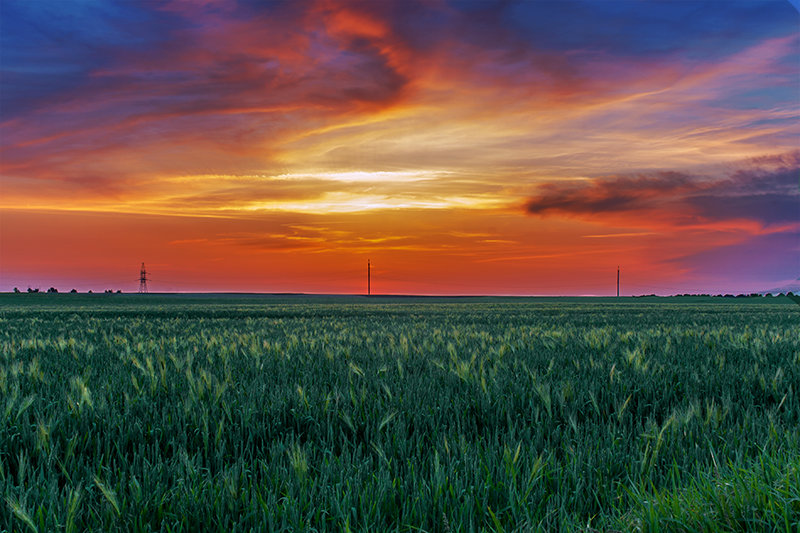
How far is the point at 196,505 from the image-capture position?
2.23 metres

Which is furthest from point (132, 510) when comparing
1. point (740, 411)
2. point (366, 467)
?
point (740, 411)

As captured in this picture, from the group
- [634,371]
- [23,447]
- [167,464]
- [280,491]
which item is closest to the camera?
[280,491]

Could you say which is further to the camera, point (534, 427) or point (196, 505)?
point (534, 427)

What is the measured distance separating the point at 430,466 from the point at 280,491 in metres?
0.75

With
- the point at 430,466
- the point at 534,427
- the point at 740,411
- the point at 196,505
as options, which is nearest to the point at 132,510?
the point at 196,505

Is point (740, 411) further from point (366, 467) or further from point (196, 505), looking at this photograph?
point (196, 505)

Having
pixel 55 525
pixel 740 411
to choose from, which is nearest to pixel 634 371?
pixel 740 411

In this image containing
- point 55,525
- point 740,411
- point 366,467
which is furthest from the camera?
point 740,411

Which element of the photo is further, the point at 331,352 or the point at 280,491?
the point at 331,352

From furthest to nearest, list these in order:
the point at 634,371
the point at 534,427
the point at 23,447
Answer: the point at 634,371, the point at 534,427, the point at 23,447

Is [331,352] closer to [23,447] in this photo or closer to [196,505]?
[23,447]

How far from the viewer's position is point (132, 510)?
2229mm

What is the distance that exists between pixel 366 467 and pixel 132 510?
40.5 inches

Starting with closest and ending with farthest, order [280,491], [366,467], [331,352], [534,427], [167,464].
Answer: [280,491] < [366,467] < [167,464] < [534,427] < [331,352]
